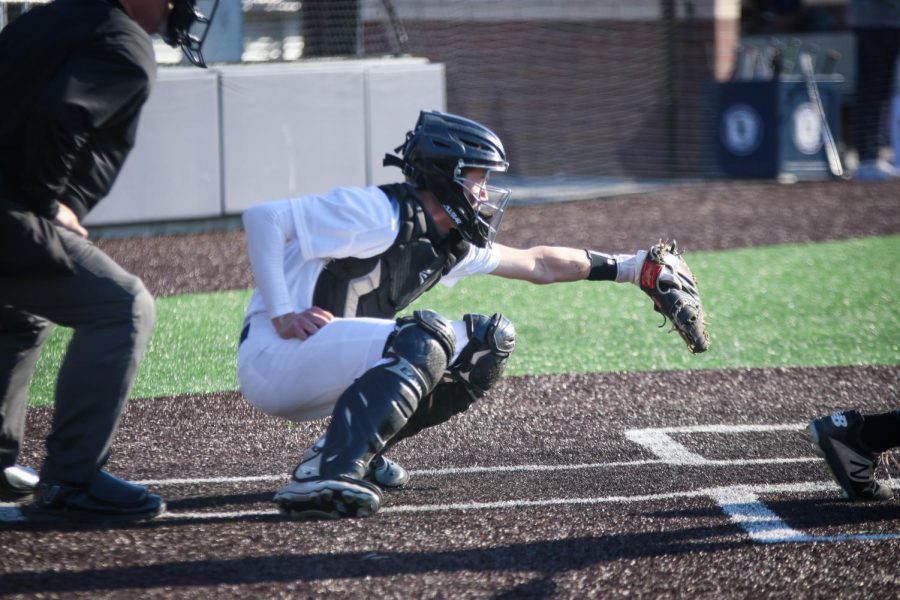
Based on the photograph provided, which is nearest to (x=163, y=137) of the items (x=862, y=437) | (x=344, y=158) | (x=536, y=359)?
(x=344, y=158)

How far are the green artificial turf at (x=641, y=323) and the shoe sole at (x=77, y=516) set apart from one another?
208 centimetres

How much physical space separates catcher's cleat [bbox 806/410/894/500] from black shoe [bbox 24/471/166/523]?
2404 millimetres

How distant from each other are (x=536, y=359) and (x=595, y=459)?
197cm

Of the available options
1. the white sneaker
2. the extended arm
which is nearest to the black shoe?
the extended arm

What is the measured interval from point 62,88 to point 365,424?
1.38m

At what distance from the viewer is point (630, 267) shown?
4730 mm

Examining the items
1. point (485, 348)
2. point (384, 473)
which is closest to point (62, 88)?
point (485, 348)

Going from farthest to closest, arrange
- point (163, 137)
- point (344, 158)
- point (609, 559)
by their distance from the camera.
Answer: point (344, 158)
point (163, 137)
point (609, 559)

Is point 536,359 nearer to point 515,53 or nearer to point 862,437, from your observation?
point 862,437

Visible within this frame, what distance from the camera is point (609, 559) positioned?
368 centimetres

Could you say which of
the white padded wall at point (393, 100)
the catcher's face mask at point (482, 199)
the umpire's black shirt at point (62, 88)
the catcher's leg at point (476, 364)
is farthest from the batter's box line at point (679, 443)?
the white padded wall at point (393, 100)

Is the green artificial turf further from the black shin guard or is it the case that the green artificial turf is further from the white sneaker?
the white sneaker

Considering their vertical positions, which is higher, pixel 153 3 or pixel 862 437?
pixel 153 3

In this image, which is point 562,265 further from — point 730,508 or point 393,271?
point 730,508
